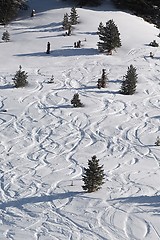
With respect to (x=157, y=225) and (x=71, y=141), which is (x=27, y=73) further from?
(x=157, y=225)

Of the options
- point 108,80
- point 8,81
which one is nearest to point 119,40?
point 108,80

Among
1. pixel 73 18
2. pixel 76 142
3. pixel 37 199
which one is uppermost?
pixel 73 18

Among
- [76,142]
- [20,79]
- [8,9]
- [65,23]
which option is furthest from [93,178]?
[8,9]

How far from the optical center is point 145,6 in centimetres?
2919

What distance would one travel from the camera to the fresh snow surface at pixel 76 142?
332 inches

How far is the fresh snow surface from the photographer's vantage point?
842 centimetres

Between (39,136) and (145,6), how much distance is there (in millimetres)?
18853

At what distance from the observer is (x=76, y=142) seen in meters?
12.2

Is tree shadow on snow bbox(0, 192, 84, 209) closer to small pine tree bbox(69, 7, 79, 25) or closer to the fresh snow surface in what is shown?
the fresh snow surface

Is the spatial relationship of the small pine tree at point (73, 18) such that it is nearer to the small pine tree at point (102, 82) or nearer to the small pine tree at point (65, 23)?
the small pine tree at point (65, 23)

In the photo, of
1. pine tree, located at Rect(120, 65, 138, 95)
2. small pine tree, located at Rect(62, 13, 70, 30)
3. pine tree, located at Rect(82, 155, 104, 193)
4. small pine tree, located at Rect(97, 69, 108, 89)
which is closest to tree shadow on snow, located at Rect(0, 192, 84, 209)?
pine tree, located at Rect(82, 155, 104, 193)

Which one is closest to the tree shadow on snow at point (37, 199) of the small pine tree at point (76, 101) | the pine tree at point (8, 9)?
the small pine tree at point (76, 101)

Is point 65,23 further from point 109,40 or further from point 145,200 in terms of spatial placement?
point 145,200

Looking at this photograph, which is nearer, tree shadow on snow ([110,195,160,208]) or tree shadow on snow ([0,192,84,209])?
tree shadow on snow ([110,195,160,208])
